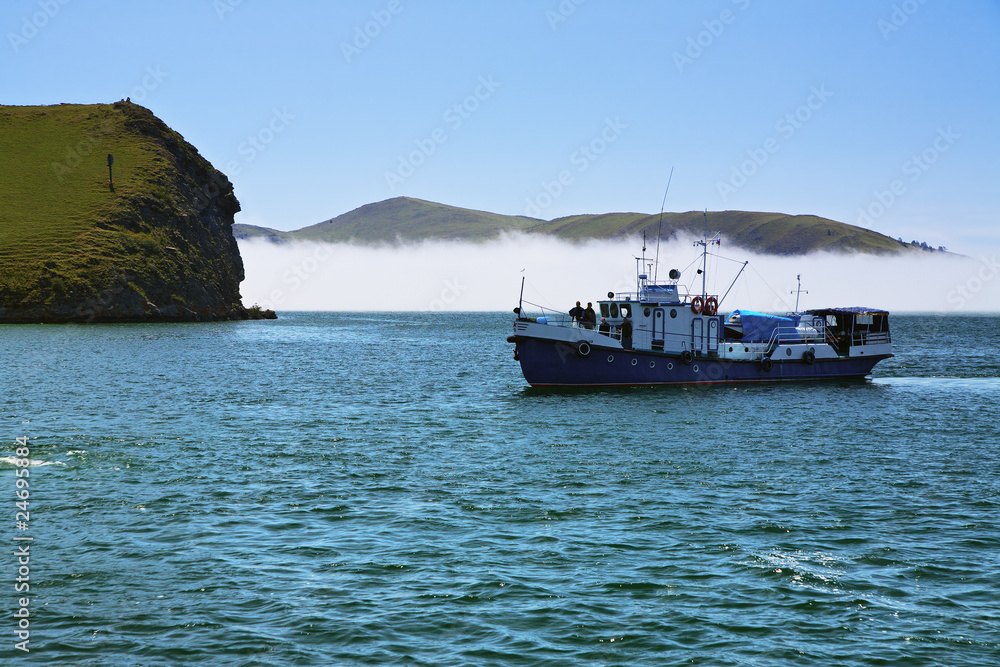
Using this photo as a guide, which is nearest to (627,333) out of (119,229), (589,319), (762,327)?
(589,319)

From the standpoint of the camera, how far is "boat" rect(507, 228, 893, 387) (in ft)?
144

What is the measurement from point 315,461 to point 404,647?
14.8m

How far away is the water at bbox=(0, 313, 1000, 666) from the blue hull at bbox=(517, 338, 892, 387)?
226 inches

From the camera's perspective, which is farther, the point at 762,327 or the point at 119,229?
the point at 119,229

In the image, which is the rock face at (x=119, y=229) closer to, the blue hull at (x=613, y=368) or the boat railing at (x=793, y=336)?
the blue hull at (x=613, y=368)

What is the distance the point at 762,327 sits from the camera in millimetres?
50188

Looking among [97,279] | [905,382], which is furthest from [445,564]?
[97,279]

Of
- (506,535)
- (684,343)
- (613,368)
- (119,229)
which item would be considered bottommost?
(506,535)

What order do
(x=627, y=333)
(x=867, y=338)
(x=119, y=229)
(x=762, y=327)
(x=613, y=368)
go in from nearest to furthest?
1. (x=613, y=368)
2. (x=627, y=333)
3. (x=762, y=327)
4. (x=867, y=338)
5. (x=119, y=229)

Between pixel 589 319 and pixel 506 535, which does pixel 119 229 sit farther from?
pixel 506 535

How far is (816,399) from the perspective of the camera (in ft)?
143

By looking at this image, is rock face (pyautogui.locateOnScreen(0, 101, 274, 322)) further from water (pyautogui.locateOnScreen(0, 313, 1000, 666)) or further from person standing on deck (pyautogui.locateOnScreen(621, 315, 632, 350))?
person standing on deck (pyautogui.locateOnScreen(621, 315, 632, 350))

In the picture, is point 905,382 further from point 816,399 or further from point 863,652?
point 863,652

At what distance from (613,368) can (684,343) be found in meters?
5.45
